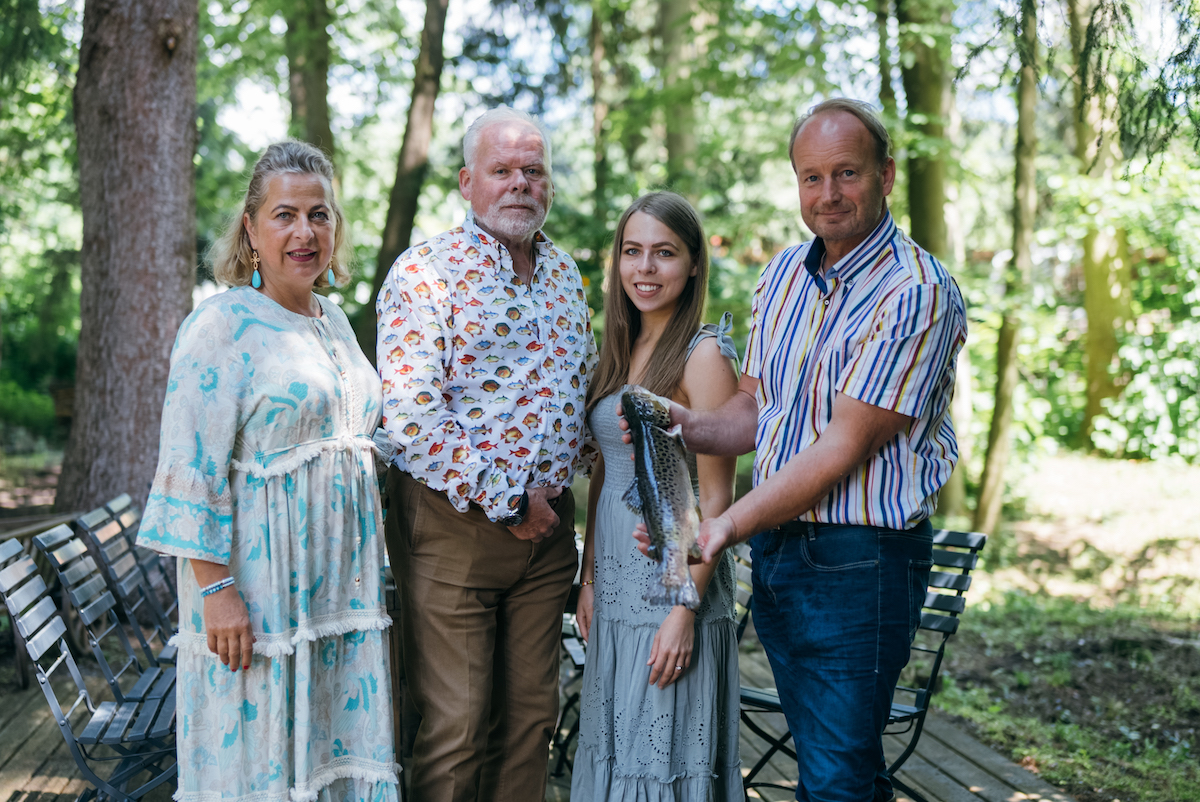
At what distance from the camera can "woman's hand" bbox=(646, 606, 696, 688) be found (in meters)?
2.44

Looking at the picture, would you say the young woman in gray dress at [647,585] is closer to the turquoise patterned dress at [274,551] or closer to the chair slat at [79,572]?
the turquoise patterned dress at [274,551]

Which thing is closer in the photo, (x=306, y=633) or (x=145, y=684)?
(x=306, y=633)

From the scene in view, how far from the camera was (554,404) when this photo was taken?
2.64 metres

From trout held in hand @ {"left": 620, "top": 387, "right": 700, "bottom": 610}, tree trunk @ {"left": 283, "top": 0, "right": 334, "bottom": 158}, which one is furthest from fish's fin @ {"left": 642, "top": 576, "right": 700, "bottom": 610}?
tree trunk @ {"left": 283, "top": 0, "right": 334, "bottom": 158}

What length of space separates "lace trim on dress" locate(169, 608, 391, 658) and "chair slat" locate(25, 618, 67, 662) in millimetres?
740

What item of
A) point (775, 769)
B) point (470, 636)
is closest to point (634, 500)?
point (470, 636)

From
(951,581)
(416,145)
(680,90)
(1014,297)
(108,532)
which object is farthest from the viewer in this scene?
(416,145)

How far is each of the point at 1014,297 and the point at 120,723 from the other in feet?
23.8

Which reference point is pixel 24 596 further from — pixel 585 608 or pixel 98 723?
pixel 585 608

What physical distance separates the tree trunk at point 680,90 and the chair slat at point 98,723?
638 cm

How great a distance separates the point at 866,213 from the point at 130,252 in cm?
478

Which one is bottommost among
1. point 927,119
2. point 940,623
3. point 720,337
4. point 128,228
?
point 940,623

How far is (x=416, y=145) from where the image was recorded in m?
9.86

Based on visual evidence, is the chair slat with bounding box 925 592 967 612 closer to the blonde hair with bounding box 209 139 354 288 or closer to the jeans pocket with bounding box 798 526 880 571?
the jeans pocket with bounding box 798 526 880 571
